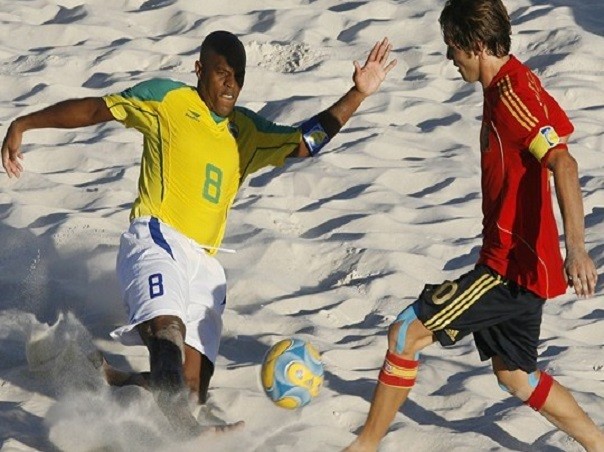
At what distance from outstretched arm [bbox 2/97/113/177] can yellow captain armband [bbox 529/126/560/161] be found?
1772mm

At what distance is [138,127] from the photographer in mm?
5613

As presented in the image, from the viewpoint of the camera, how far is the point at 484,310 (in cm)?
495

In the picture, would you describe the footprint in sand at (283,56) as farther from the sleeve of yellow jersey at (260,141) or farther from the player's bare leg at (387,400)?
the player's bare leg at (387,400)

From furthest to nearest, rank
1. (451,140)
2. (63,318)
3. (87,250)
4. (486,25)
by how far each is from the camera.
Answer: (451,140) → (87,250) → (63,318) → (486,25)

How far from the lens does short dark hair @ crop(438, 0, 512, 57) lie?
4840 mm

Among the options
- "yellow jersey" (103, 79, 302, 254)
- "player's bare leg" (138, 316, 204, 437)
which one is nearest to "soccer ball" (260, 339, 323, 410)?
"player's bare leg" (138, 316, 204, 437)

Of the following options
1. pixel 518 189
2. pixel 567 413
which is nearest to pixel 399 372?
pixel 567 413

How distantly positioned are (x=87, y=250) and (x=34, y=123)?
1486 millimetres

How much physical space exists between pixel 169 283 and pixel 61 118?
2.65 ft

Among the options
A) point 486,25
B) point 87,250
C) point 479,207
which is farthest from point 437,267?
point 486,25

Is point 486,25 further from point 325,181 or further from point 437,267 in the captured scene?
point 325,181

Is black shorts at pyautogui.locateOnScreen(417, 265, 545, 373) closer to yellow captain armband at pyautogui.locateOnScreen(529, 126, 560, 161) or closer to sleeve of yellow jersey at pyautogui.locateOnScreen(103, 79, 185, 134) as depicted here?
yellow captain armband at pyautogui.locateOnScreen(529, 126, 560, 161)

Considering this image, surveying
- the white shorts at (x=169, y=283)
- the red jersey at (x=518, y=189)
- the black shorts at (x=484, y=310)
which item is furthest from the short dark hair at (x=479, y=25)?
the white shorts at (x=169, y=283)

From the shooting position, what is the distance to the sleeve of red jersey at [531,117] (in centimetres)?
468
